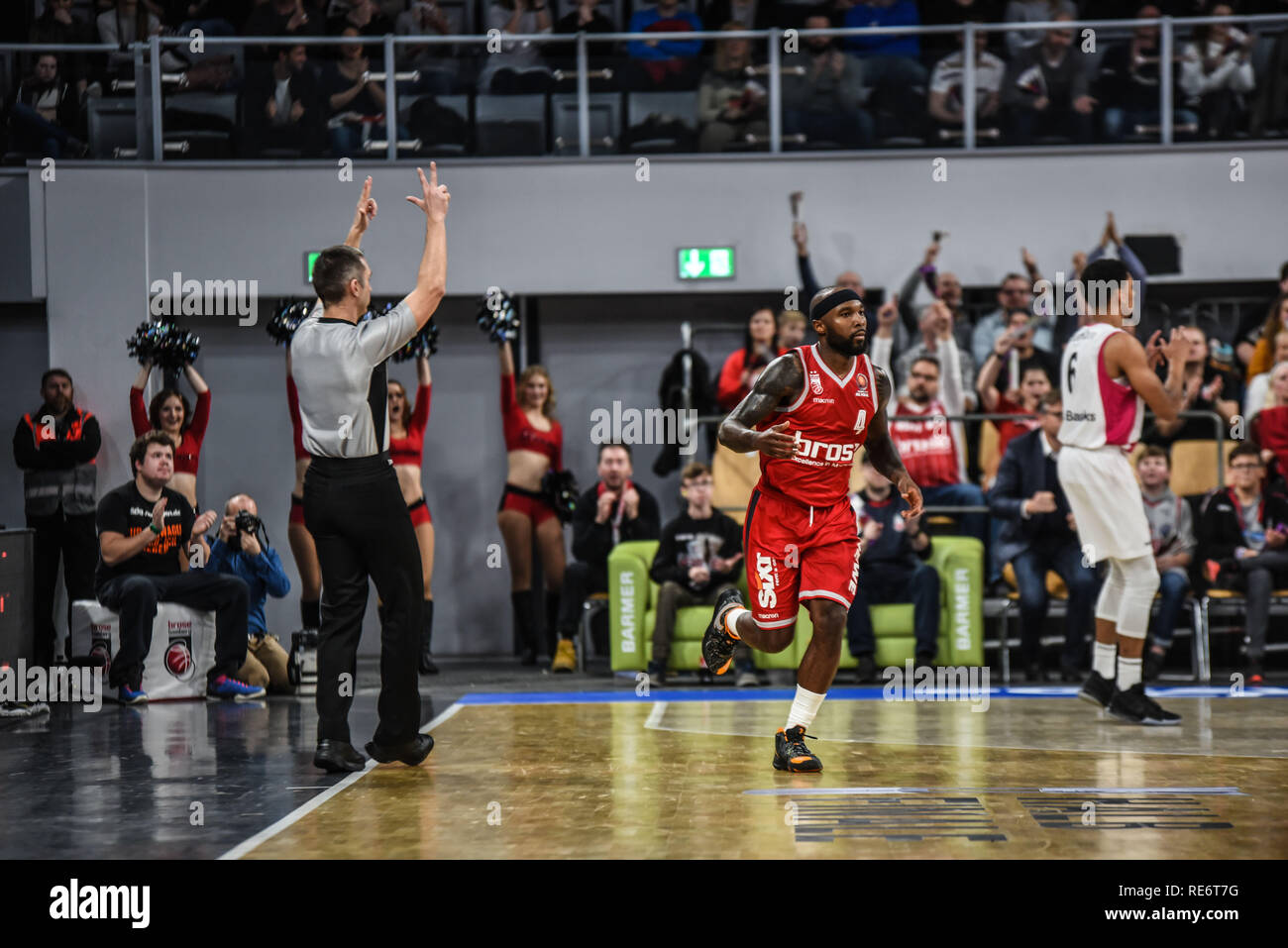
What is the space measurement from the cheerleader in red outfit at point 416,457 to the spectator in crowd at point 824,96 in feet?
12.1

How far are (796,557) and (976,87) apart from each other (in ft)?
22.1

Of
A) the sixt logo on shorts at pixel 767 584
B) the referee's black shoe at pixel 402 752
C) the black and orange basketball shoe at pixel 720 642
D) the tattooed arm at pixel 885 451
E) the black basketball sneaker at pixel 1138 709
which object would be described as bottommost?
the black basketball sneaker at pixel 1138 709

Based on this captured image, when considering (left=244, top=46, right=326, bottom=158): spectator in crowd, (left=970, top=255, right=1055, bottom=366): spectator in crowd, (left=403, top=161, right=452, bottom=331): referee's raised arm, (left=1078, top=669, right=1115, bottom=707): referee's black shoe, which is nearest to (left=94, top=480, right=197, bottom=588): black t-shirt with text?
(left=244, top=46, right=326, bottom=158): spectator in crowd

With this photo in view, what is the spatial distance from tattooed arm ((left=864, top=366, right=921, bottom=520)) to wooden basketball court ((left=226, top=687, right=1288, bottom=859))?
1.11 metres

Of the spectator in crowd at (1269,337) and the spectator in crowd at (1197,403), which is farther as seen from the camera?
the spectator in crowd at (1197,403)

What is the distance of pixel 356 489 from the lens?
5434 millimetres

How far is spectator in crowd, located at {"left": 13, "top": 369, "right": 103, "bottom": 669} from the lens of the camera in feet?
33.1

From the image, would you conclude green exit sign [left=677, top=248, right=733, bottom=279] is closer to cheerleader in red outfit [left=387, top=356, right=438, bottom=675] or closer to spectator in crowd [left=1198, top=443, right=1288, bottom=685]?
cheerleader in red outfit [left=387, top=356, right=438, bottom=675]

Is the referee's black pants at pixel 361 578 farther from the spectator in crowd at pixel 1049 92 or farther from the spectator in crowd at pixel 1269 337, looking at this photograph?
the spectator in crowd at pixel 1049 92

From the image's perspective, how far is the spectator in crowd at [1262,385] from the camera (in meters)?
9.56

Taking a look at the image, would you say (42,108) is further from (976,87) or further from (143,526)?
(976,87)

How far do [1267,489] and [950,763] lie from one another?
478cm

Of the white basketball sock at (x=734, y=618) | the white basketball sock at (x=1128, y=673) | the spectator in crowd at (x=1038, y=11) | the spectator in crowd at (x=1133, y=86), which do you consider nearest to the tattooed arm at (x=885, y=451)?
the white basketball sock at (x=734, y=618)
